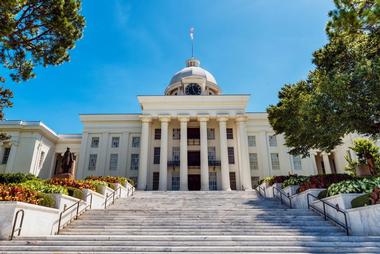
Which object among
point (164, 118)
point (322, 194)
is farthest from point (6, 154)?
point (322, 194)

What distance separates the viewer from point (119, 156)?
2970 centimetres

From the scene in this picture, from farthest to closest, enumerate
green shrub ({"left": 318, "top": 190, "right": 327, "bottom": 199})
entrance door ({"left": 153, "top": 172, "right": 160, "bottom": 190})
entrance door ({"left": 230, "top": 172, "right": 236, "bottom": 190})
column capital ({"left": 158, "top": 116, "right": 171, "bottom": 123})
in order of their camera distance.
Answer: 1. column capital ({"left": 158, "top": 116, "right": 171, "bottom": 123})
2. entrance door ({"left": 153, "top": 172, "right": 160, "bottom": 190})
3. entrance door ({"left": 230, "top": 172, "right": 236, "bottom": 190})
4. green shrub ({"left": 318, "top": 190, "right": 327, "bottom": 199})

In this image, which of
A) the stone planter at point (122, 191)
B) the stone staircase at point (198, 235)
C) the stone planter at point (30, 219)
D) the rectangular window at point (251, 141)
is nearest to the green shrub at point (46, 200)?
the stone planter at point (30, 219)

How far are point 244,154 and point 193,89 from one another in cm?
1240

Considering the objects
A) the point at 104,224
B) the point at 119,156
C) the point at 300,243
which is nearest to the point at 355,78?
the point at 300,243

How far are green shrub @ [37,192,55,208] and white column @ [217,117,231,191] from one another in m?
19.1

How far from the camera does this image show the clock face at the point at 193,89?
33.5m

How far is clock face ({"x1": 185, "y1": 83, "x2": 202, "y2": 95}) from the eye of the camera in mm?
33531

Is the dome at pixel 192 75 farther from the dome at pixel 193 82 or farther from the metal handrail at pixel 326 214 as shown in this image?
the metal handrail at pixel 326 214

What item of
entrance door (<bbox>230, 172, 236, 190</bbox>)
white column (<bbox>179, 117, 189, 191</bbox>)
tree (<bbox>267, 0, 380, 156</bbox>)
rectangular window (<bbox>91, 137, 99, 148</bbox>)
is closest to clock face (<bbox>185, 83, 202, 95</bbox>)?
white column (<bbox>179, 117, 189, 191</bbox>)

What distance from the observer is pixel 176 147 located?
29469 mm

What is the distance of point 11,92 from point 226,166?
799 inches

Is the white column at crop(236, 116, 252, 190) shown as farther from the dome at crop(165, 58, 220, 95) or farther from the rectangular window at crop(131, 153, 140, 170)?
the rectangular window at crop(131, 153, 140, 170)

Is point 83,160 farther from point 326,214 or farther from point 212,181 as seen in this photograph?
point 326,214
